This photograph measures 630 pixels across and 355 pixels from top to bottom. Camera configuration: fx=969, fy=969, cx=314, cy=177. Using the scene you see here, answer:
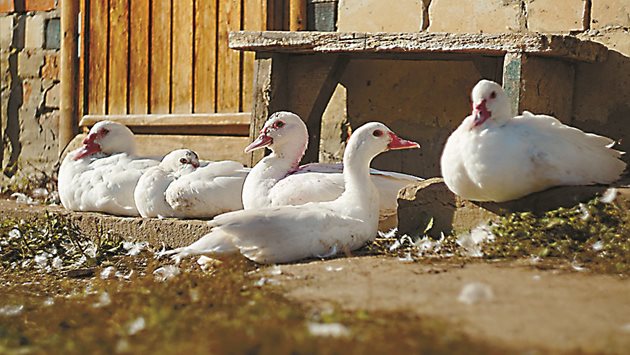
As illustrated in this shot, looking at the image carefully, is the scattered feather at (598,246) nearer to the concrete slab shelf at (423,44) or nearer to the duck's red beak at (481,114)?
the duck's red beak at (481,114)

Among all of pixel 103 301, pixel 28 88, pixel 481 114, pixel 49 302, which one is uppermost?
pixel 481 114

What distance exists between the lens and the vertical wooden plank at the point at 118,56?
8.48 m

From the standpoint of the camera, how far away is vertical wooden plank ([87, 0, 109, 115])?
8648mm

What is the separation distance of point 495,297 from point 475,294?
86 millimetres

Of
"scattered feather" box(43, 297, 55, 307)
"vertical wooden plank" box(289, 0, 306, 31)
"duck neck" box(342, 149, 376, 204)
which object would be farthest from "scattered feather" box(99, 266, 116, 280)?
"vertical wooden plank" box(289, 0, 306, 31)

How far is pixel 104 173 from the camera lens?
679cm

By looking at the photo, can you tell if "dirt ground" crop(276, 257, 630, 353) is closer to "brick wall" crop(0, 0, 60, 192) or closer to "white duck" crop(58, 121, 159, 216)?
"white duck" crop(58, 121, 159, 216)

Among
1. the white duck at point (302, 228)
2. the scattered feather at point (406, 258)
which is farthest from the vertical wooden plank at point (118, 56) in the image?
the scattered feather at point (406, 258)

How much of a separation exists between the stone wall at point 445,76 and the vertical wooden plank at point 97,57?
2445 millimetres

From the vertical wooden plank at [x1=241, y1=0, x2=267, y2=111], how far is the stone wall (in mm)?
643

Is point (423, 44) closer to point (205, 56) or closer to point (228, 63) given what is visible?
point (228, 63)

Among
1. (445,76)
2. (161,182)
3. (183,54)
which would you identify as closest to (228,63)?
(183,54)

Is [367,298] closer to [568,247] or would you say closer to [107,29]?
[568,247]

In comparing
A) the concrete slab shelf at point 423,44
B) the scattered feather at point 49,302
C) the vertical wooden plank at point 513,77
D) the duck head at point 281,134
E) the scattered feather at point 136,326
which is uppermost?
the concrete slab shelf at point 423,44
